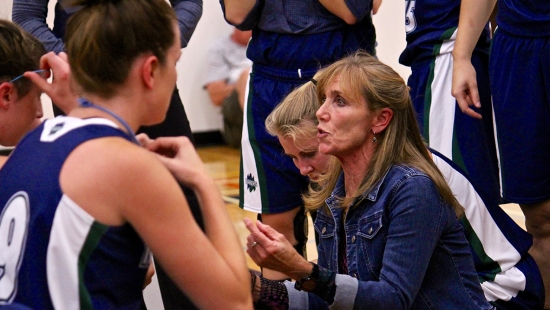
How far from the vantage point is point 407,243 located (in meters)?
2.00

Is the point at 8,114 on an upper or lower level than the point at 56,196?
lower

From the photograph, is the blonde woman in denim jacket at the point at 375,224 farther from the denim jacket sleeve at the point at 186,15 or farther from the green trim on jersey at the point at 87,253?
the denim jacket sleeve at the point at 186,15

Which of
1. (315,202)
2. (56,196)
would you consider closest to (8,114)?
(56,196)

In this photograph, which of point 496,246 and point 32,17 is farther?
point 32,17

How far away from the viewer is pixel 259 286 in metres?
2.13

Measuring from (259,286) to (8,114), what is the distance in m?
0.77

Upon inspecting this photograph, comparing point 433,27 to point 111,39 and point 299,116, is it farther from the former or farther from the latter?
point 111,39

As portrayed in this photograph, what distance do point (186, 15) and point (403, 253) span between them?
53.4 inches

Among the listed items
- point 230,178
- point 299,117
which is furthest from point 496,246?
point 230,178

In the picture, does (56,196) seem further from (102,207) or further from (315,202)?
(315,202)

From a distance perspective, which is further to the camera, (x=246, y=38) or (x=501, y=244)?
(x=246, y=38)

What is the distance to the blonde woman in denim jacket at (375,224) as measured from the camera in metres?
1.98

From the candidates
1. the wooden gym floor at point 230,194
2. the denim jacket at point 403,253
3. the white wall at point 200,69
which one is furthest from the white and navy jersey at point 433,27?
the white wall at point 200,69

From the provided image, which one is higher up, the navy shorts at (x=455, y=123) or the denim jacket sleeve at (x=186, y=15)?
the denim jacket sleeve at (x=186, y=15)
